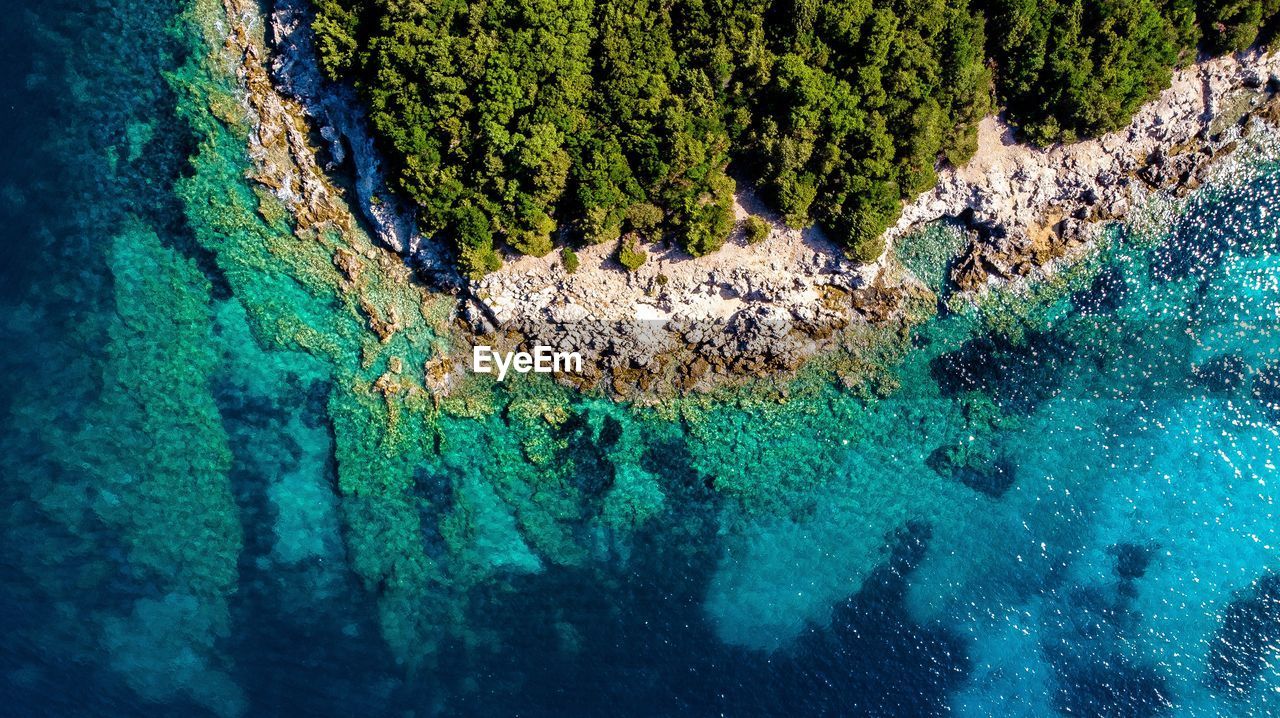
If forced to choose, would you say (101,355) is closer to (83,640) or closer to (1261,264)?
(83,640)

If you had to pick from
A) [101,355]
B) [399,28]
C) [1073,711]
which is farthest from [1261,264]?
[101,355]

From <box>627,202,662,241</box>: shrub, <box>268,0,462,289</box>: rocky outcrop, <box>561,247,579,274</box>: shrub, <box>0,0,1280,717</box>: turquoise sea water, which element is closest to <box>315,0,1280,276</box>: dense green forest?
<box>627,202,662,241</box>: shrub

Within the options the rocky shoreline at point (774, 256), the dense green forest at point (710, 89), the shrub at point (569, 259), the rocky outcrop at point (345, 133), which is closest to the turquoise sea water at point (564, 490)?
the rocky shoreline at point (774, 256)

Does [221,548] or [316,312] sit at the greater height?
[316,312]

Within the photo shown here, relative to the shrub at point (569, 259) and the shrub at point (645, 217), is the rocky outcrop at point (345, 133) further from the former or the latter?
the shrub at point (645, 217)

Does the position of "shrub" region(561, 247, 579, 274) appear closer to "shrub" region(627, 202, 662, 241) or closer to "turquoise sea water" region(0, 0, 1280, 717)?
"shrub" region(627, 202, 662, 241)

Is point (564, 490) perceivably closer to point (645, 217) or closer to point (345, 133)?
point (645, 217)

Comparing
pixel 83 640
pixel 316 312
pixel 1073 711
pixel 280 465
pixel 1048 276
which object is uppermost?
pixel 1048 276
